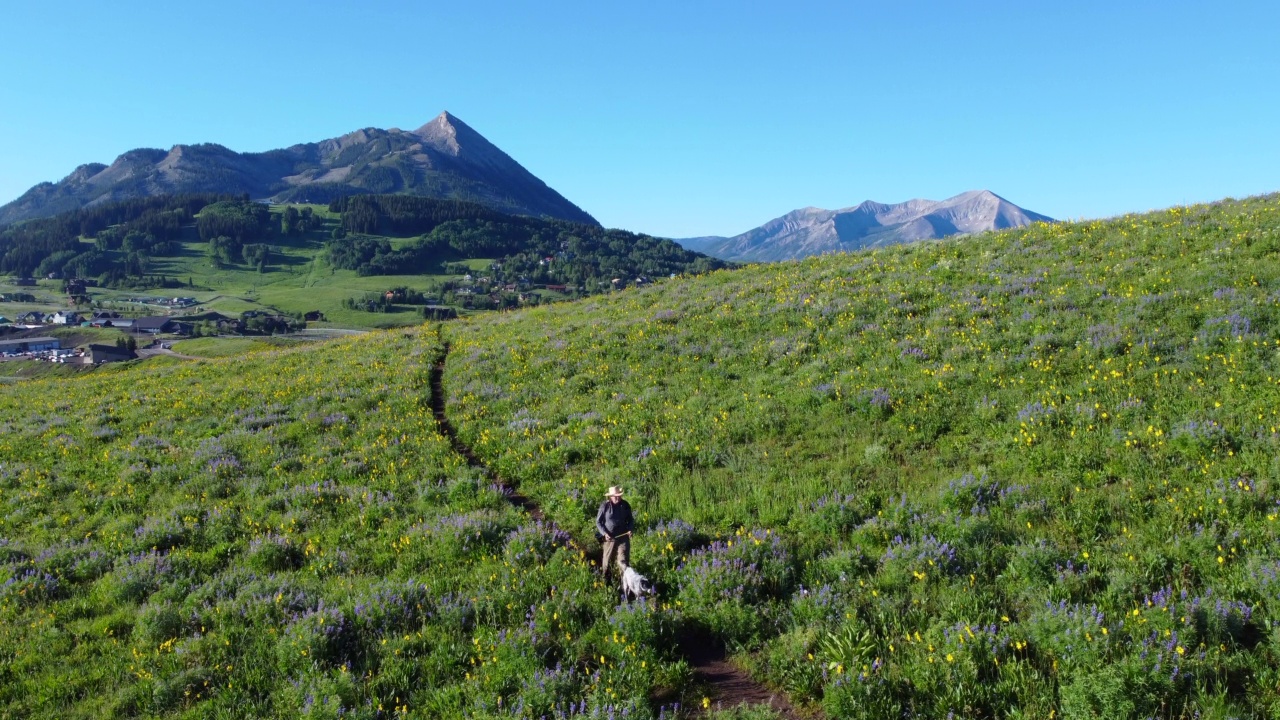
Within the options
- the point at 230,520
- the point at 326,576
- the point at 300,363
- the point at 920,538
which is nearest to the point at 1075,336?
the point at 920,538

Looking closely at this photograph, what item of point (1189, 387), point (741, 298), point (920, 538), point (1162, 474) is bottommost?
point (920, 538)

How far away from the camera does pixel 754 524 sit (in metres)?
10.2

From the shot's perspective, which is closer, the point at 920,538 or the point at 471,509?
the point at 920,538

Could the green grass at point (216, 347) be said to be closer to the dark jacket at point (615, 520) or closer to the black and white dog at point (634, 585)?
the dark jacket at point (615, 520)

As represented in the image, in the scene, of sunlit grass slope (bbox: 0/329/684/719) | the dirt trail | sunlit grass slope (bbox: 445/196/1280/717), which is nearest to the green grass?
sunlit grass slope (bbox: 0/329/684/719)

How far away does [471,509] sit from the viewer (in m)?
11.9

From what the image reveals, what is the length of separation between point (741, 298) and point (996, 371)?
40.8ft

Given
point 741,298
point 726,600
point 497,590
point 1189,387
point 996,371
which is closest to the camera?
point 726,600

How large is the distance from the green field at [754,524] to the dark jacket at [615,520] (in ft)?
1.87

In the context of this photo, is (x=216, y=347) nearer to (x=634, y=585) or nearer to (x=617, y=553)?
(x=617, y=553)

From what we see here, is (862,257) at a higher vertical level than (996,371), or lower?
higher

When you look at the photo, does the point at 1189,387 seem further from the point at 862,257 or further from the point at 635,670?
the point at 862,257

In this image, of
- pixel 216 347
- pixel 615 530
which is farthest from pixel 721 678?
pixel 216 347

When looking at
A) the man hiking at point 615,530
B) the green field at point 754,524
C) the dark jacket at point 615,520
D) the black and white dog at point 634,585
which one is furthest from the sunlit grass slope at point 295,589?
the dark jacket at point 615,520
